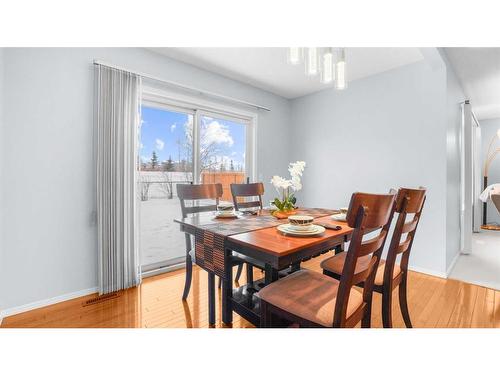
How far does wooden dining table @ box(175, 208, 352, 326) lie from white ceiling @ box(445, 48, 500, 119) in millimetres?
2386

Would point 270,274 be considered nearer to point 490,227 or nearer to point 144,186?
point 144,186

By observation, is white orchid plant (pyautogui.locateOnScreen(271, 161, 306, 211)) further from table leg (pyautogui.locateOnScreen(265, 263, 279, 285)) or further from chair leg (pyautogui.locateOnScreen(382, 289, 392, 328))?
chair leg (pyautogui.locateOnScreen(382, 289, 392, 328))

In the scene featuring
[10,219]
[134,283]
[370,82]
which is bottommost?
[134,283]

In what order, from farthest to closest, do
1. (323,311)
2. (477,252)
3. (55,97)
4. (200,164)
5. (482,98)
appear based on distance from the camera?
(482,98)
(477,252)
(200,164)
(55,97)
(323,311)

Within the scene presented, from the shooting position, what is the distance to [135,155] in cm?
240

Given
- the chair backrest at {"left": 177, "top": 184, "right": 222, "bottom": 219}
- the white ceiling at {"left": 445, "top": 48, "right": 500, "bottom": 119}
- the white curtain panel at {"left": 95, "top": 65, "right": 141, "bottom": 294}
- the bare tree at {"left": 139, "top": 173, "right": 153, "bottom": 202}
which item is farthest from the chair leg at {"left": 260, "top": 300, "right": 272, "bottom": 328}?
the white ceiling at {"left": 445, "top": 48, "right": 500, "bottom": 119}

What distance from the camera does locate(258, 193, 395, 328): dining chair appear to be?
938 mm

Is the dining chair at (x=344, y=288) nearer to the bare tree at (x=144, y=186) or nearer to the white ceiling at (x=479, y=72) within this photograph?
the bare tree at (x=144, y=186)

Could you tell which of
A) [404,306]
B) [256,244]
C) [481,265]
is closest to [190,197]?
[256,244]

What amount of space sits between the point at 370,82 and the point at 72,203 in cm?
372

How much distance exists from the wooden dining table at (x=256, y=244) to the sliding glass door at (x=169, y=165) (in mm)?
1142

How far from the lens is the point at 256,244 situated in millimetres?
1203
